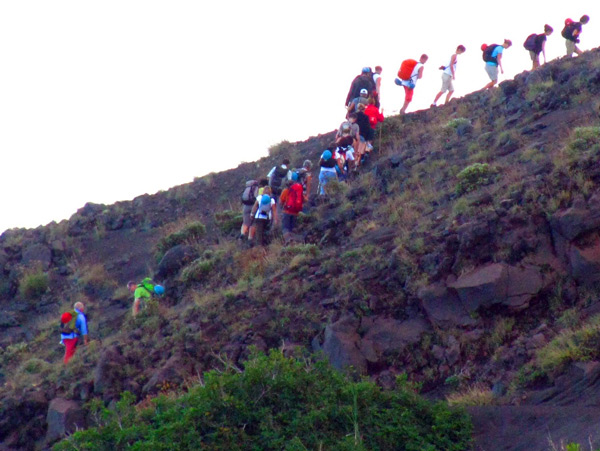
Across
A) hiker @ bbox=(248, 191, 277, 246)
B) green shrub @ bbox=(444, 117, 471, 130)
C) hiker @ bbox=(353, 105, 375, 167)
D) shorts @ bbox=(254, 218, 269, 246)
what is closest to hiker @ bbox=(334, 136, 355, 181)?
hiker @ bbox=(353, 105, 375, 167)

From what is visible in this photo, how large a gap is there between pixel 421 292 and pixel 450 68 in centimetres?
1068

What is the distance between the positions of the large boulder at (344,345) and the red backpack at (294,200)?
5.25 m

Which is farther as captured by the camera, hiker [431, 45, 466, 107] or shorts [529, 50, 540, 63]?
shorts [529, 50, 540, 63]

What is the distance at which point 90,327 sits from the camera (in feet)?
55.6

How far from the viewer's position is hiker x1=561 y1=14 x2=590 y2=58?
67.4 ft

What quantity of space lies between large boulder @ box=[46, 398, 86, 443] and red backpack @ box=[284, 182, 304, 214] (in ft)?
19.1

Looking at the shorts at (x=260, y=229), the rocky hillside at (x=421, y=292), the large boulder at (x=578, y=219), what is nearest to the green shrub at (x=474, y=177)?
the rocky hillside at (x=421, y=292)

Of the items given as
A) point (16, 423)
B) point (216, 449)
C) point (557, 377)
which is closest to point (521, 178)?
point (557, 377)

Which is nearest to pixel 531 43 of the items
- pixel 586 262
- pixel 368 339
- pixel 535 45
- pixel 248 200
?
pixel 535 45

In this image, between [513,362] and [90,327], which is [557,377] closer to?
[513,362]

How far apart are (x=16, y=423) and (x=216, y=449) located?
706 centimetres

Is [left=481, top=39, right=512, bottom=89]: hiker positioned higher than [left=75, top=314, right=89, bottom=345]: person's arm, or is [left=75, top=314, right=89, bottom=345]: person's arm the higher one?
[left=481, top=39, right=512, bottom=89]: hiker

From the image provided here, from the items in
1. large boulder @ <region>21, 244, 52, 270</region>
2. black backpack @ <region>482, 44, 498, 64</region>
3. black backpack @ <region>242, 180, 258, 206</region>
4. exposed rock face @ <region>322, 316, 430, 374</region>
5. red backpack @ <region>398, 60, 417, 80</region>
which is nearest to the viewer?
exposed rock face @ <region>322, 316, 430, 374</region>

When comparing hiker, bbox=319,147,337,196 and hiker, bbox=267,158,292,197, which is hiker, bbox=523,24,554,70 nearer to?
hiker, bbox=319,147,337,196
